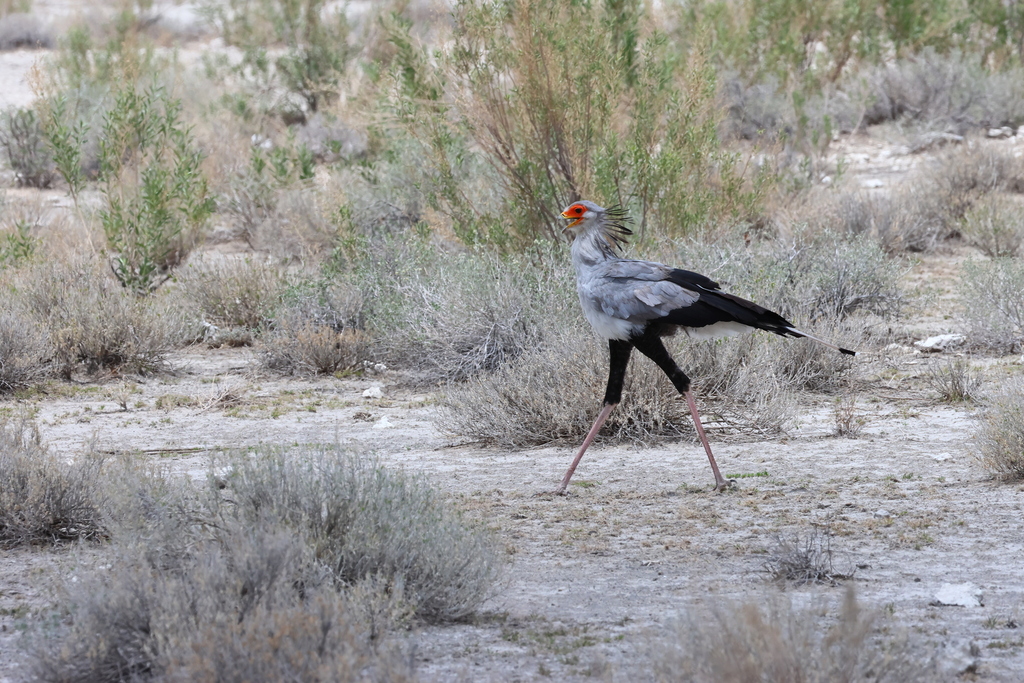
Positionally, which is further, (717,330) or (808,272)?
(808,272)

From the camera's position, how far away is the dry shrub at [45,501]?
16.5ft

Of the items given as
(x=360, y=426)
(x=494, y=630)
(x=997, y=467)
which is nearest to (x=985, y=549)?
(x=997, y=467)

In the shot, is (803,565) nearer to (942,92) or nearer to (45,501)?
(45,501)

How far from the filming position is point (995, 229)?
38.9ft

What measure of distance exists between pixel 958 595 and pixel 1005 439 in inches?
69.4

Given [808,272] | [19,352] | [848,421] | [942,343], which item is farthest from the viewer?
[808,272]

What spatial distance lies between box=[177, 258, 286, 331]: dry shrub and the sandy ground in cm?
172

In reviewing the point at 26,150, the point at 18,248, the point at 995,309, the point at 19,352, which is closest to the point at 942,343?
the point at 995,309

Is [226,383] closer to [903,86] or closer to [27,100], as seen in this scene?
[903,86]

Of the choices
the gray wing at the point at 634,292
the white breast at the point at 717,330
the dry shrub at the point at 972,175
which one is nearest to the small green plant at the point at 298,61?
the dry shrub at the point at 972,175

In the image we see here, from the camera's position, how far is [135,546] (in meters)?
3.95

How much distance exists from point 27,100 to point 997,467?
20607mm

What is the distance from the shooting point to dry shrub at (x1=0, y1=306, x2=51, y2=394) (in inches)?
333

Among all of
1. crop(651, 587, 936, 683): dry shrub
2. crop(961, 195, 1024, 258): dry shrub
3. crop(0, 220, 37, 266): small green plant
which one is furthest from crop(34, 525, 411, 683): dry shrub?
crop(961, 195, 1024, 258): dry shrub
